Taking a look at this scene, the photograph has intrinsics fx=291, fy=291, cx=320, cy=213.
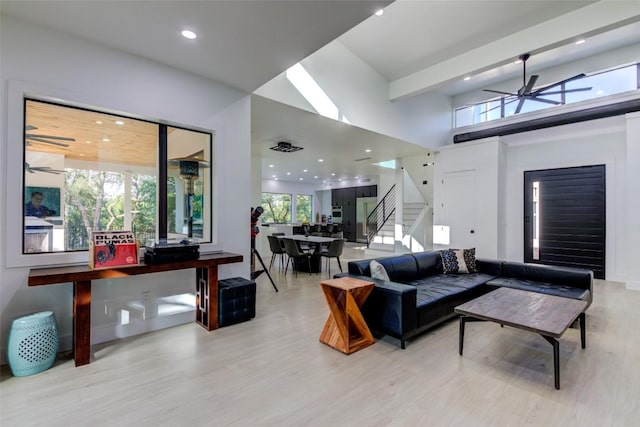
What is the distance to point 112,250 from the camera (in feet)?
9.09

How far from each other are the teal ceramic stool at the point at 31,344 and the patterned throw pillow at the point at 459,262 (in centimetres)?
480

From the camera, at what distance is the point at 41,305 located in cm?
266

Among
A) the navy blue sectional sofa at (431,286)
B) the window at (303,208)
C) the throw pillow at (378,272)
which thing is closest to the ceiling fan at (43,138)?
the navy blue sectional sofa at (431,286)

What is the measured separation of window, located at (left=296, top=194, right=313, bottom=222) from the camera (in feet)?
49.8

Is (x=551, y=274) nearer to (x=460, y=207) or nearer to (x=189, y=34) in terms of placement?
(x=460, y=207)

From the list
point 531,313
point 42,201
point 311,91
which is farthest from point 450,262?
point 42,201

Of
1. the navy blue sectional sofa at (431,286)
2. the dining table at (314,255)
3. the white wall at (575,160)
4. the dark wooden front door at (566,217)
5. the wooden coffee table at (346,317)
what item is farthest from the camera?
the dining table at (314,255)

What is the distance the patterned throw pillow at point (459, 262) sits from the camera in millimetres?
4602

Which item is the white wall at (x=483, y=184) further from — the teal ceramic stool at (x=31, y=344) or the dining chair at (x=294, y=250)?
the teal ceramic stool at (x=31, y=344)

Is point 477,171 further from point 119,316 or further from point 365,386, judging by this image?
point 119,316

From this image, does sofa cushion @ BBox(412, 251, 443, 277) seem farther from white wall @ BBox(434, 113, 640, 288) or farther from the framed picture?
the framed picture

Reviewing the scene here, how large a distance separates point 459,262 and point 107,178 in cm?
497

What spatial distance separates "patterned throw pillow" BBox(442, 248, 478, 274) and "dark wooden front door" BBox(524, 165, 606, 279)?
3108 millimetres

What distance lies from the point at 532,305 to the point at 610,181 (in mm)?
4938
